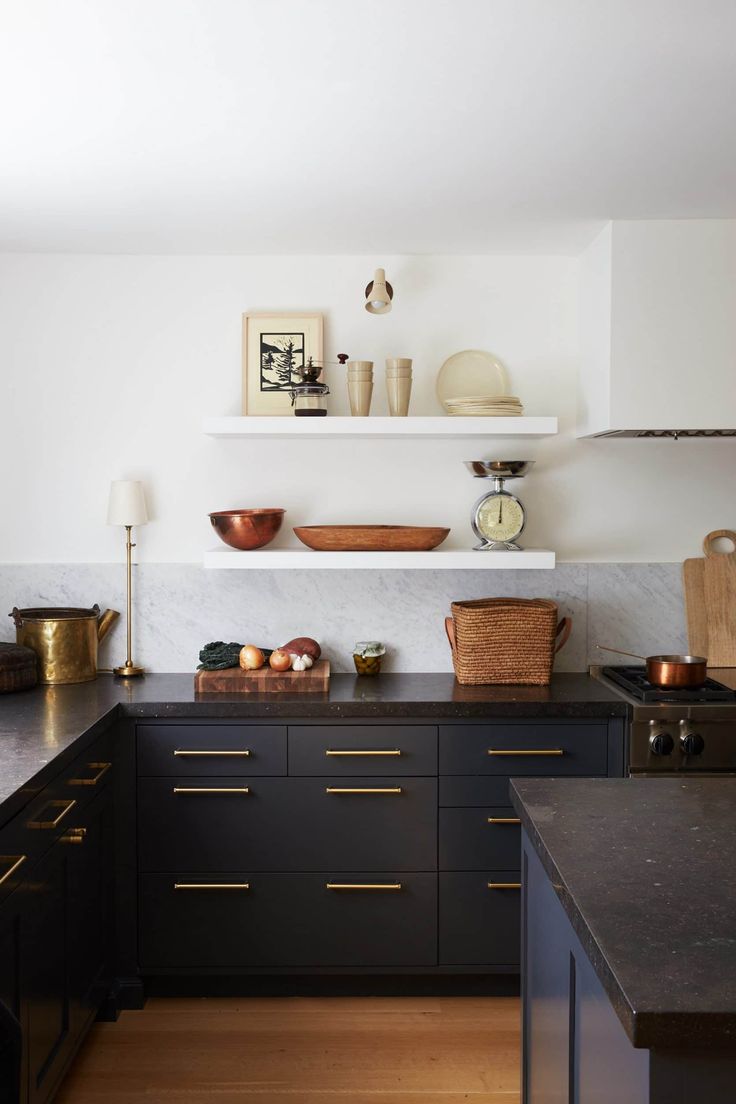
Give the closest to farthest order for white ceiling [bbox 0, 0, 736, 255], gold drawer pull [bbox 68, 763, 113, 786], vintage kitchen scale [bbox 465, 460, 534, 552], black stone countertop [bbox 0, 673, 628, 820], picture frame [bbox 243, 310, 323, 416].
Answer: white ceiling [bbox 0, 0, 736, 255]
gold drawer pull [bbox 68, 763, 113, 786]
black stone countertop [bbox 0, 673, 628, 820]
vintage kitchen scale [bbox 465, 460, 534, 552]
picture frame [bbox 243, 310, 323, 416]

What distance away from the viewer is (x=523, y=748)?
3.15 meters

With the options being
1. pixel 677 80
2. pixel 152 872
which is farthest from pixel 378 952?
pixel 677 80

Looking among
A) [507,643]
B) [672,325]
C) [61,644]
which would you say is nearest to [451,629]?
[507,643]

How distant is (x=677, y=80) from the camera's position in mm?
2119

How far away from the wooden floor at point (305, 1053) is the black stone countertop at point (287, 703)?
3.04ft

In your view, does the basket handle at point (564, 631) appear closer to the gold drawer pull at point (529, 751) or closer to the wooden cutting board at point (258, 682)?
the gold drawer pull at point (529, 751)

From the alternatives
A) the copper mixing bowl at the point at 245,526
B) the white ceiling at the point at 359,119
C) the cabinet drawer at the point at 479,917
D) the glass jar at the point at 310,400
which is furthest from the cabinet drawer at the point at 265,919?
the white ceiling at the point at 359,119

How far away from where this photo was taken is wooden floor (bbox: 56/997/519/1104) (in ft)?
8.86

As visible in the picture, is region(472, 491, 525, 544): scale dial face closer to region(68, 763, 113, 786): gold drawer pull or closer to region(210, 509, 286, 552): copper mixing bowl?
region(210, 509, 286, 552): copper mixing bowl

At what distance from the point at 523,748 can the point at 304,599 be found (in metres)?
1.00

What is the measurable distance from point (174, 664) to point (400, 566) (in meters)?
0.95

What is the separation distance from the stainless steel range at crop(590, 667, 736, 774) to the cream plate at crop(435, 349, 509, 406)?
122cm

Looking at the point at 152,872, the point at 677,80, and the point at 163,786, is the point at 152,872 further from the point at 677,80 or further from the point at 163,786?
the point at 677,80

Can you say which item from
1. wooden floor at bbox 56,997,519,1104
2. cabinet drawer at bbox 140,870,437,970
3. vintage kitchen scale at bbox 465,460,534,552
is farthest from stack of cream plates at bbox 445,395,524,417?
wooden floor at bbox 56,997,519,1104
